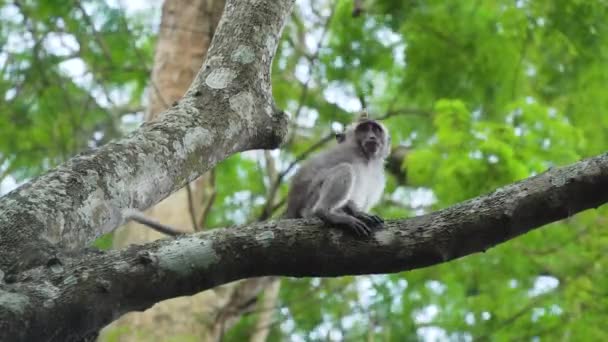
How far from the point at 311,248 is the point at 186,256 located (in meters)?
0.50

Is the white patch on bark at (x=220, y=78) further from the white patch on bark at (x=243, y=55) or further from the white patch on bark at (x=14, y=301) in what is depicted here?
the white patch on bark at (x=14, y=301)

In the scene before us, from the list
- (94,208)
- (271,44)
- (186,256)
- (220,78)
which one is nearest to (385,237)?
(186,256)

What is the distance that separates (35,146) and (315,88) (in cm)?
377

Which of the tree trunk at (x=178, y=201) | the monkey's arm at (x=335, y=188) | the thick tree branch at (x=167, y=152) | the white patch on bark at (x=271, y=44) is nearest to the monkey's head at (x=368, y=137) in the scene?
the monkey's arm at (x=335, y=188)

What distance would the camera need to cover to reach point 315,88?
1010 cm

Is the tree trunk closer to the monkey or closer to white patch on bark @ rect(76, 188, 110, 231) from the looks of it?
the monkey

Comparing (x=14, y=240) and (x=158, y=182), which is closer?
(x=14, y=240)

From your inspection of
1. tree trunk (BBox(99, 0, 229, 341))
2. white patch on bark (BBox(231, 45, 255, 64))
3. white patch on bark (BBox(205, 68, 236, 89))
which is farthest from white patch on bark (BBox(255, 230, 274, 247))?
tree trunk (BBox(99, 0, 229, 341))

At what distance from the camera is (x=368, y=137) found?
750cm

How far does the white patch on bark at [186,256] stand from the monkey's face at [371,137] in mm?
4150

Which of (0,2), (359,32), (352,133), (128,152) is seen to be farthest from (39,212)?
(0,2)

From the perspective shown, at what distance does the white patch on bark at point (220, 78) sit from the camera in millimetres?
4305

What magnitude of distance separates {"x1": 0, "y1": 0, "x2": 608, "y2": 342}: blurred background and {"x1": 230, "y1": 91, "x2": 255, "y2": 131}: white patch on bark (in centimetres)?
414

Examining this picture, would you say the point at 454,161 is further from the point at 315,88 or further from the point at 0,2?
the point at 0,2
